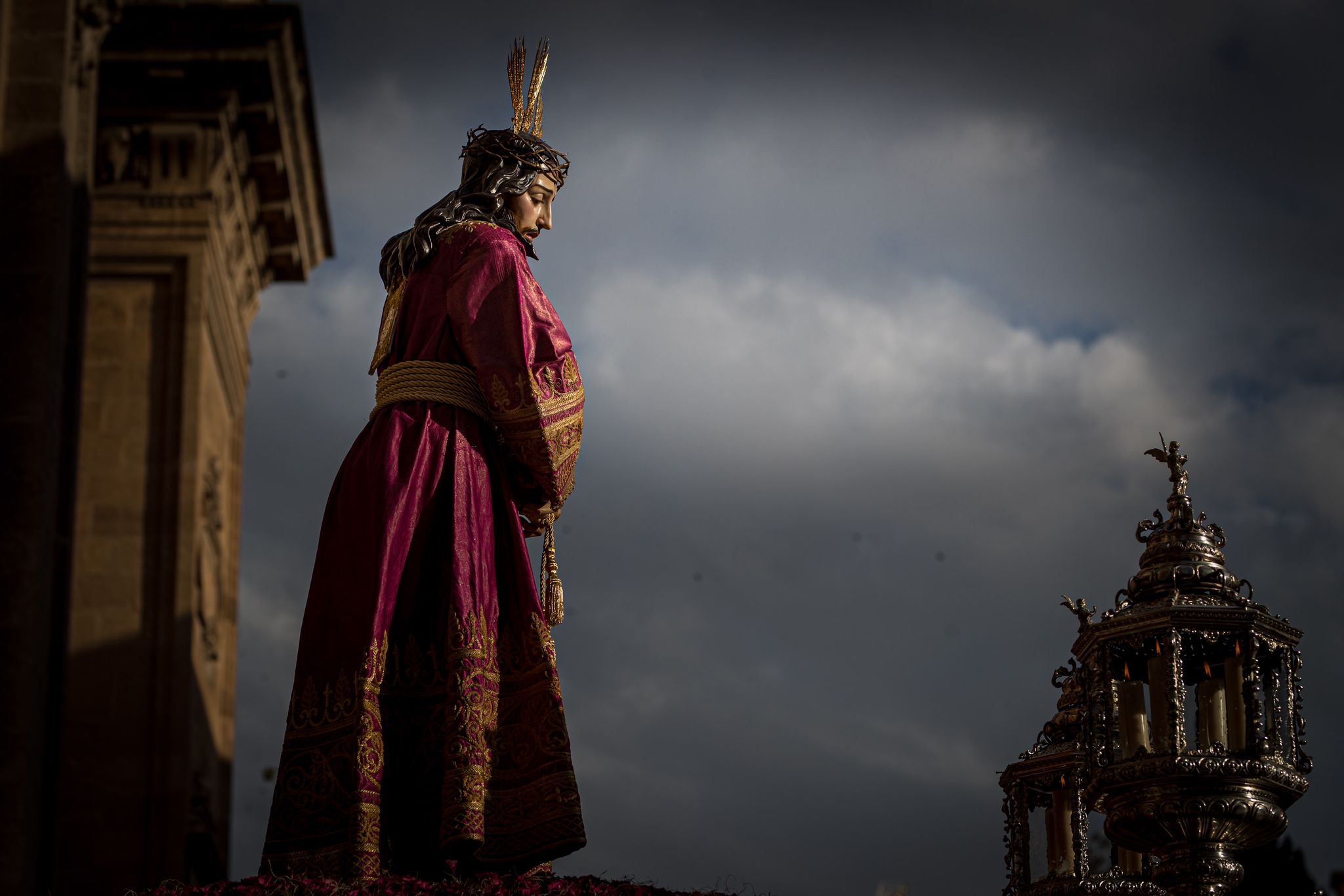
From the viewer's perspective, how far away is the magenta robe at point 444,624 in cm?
843

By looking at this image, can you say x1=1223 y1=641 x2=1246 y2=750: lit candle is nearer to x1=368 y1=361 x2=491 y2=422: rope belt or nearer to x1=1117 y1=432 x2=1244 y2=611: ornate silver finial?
x1=1117 y1=432 x2=1244 y2=611: ornate silver finial

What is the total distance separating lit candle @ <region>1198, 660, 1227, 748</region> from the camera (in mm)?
8773

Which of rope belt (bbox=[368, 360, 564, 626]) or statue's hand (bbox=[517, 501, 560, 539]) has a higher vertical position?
rope belt (bbox=[368, 360, 564, 626])

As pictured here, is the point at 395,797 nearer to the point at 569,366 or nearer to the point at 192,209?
the point at 569,366

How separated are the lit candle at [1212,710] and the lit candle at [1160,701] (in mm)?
130

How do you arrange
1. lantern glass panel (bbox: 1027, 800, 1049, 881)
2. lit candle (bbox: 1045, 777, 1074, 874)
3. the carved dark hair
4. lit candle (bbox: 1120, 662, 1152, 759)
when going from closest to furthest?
lit candle (bbox: 1120, 662, 1152, 759) < the carved dark hair < lit candle (bbox: 1045, 777, 1074, 874) < lantern glass panel (bbox: 1027, 800, 1049, 881)

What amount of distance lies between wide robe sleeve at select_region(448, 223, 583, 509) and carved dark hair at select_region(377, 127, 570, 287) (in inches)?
9.6

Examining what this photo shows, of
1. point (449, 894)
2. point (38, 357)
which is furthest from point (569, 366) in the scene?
point (38, 357)

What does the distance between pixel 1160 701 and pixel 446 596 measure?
2.73m

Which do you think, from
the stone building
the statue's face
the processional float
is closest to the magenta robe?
the statue's face

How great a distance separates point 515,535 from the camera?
29.7ft

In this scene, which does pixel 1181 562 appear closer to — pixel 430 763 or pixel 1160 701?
pixel 1160 701

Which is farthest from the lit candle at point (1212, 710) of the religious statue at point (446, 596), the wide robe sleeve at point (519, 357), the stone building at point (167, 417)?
the stone building at point (167, 417)

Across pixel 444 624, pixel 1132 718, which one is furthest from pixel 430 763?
pixel 1132 718
